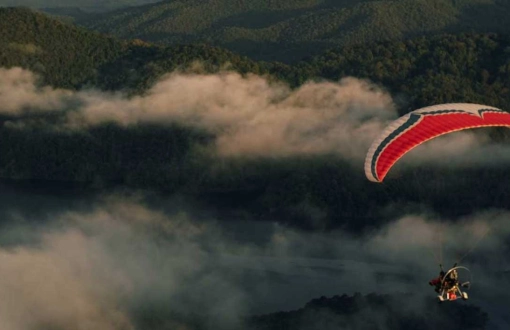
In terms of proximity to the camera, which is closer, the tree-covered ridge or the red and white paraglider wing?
the red and white paraglider wing

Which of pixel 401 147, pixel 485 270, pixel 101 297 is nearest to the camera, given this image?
pixel 401 147

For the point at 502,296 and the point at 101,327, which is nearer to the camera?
the point at 101,327

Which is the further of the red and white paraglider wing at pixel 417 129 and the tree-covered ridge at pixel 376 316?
the tree-covered ridge at pixel 376 316

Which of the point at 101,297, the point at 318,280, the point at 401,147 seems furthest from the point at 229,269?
the point at 401,147

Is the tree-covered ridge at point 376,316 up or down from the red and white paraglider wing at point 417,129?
up

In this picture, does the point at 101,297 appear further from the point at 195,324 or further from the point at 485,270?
the point at 485,270

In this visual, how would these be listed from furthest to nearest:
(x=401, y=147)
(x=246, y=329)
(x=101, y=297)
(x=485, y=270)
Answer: (x=485, y=270)
(x=101, y=297)
(x=246, y=329)
(x=401, y=147)

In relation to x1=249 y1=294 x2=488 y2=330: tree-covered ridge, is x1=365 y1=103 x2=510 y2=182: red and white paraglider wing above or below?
below

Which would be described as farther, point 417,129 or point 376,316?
point 376,316
